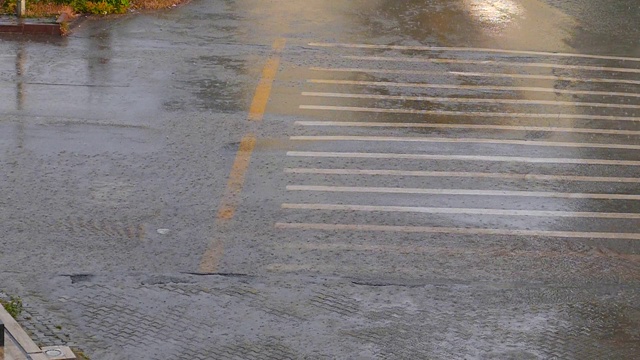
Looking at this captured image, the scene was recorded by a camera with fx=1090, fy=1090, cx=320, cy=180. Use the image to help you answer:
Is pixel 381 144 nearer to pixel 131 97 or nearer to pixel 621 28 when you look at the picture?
pixel 131 97

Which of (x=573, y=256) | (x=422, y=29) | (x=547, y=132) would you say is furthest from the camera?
(x=422, y=29)

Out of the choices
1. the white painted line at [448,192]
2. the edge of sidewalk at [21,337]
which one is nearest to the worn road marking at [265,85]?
the white painted line at [448,192]

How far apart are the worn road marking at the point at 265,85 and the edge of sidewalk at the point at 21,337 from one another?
6538 mm

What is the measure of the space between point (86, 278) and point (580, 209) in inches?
222

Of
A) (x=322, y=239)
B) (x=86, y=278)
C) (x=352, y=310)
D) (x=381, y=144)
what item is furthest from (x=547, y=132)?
(x=86, y=278)

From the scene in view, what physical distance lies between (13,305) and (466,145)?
689 cm

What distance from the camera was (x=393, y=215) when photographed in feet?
39.2

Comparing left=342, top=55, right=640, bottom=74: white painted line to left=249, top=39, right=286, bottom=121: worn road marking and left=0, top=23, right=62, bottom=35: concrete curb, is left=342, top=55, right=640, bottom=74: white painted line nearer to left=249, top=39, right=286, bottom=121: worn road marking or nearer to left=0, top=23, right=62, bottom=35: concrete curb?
left=249, top=39, right=286, bottom=121: worn road marking

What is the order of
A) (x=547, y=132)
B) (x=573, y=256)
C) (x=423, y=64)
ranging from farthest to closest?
(x=423, y=64), (x=547, y=132), (x=573, y=256)

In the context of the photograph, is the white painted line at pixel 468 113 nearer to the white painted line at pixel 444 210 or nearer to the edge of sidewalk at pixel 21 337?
the white painted line at pixel 444 210

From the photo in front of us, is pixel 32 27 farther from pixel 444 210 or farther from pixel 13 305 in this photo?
pixel 13 305

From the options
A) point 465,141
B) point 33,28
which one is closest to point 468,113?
point 465,141

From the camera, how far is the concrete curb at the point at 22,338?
8344 mm

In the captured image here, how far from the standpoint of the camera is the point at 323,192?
12492 millimetres
